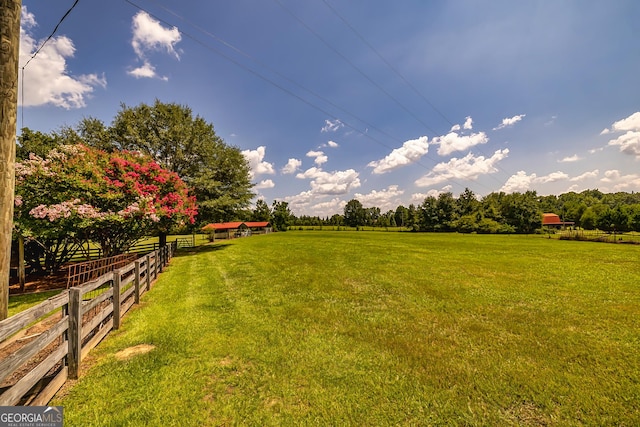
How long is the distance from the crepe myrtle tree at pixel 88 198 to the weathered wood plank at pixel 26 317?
644 centimetres

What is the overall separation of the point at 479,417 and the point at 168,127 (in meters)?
26.1

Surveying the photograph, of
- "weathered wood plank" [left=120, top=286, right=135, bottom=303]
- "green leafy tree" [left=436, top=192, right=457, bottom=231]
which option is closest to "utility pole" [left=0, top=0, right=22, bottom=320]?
"weathered wood plank" [left=120, top=286, right=135, bottom=303]

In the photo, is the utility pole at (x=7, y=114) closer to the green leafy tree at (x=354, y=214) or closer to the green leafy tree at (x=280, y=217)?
the green leafy tree at (x=280, y=217)

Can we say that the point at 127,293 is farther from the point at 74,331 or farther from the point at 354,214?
the point at 354,214

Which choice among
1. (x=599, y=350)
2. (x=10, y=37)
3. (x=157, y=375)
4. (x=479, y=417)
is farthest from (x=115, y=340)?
(x=599, y=350)

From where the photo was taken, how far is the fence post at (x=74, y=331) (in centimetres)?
395

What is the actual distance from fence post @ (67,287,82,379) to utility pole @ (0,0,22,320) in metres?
0.69

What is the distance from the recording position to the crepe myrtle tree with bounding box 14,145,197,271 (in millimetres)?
8578

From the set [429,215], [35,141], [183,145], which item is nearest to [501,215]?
[429,215]

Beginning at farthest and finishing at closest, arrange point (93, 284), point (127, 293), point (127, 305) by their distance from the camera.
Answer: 1. point (127, 305)
2. point (127, 293)
3. point (93, 284)

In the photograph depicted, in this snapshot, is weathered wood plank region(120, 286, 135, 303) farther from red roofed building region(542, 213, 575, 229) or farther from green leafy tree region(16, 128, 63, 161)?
red roofed building region(542, 213, 575, 229)

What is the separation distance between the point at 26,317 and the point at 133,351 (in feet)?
6.88

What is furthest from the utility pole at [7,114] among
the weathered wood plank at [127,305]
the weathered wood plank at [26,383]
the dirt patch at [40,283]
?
the dirt patch at [40,283]

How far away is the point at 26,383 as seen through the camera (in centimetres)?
293
